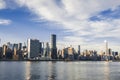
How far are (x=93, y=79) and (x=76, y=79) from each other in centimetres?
704

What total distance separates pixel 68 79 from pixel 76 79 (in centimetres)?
323

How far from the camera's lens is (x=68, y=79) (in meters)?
97.8

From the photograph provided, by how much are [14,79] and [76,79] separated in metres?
24.5

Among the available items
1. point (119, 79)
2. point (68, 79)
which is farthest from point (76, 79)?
point (119, 79)

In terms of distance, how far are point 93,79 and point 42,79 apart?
20611 millimetres

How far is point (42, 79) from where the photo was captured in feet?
326

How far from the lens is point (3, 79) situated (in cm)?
9562

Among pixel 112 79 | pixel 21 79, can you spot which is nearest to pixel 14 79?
pixel 21 79

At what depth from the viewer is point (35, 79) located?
98.2 meters

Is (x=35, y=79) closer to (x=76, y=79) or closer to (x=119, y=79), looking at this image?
(x=76, y=79)

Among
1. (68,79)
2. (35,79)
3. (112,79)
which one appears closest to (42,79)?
(35,79)

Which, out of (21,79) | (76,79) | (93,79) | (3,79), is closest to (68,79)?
(76,79)

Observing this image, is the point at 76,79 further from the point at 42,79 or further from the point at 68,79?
the point at 42,79

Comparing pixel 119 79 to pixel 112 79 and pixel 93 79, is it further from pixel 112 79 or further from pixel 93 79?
pixel 93 79
